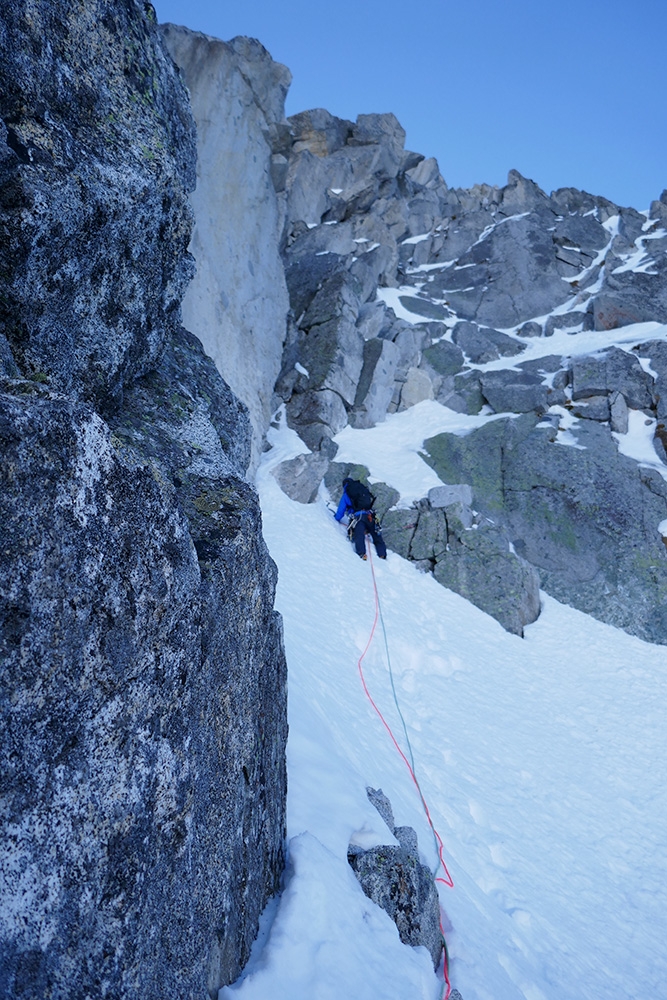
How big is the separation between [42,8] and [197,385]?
2.72 metres

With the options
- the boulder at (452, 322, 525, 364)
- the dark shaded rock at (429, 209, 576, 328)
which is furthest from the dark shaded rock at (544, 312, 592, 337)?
the dark shaded rock at (429, 209, 576, 328)

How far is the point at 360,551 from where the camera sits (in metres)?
15.2

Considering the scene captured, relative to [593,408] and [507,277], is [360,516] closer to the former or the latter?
[593,408]

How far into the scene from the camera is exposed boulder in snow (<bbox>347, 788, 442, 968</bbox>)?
13.6 feet

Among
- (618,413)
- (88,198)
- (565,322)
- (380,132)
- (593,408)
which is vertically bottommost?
(88,198)

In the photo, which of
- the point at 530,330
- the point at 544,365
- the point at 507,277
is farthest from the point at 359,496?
the point at 507,277

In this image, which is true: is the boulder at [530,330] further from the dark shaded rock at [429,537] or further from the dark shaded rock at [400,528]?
the dark shaded rock at [400,528]

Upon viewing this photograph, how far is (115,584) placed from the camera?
235cm

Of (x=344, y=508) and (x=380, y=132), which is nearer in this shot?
(x=344, y=508)

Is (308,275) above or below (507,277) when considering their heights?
below

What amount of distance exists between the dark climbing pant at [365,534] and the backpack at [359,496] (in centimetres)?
40

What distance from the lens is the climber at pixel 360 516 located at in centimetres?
1539

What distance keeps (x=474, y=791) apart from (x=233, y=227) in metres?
16.4

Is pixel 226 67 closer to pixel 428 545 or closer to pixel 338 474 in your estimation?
pixel 338 474
